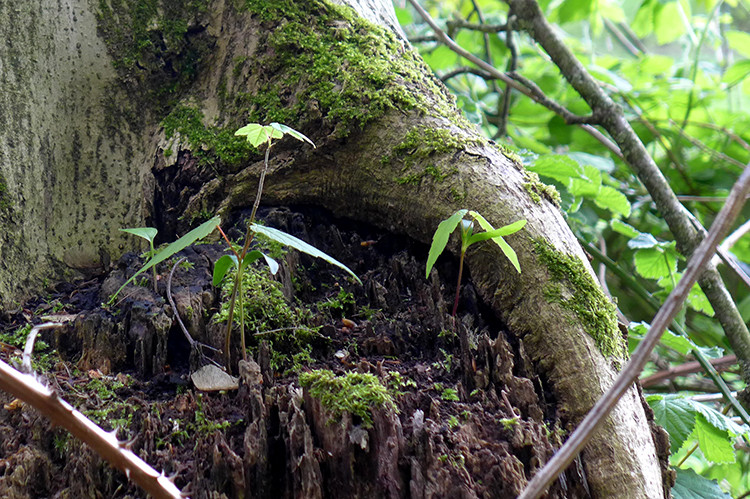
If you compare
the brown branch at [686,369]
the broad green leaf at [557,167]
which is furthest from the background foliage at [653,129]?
the broad green leaf at [557,167]

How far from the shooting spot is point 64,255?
1.65 meters

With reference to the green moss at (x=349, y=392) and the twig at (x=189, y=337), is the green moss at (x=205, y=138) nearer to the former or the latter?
the twig at (x=189, y=337)

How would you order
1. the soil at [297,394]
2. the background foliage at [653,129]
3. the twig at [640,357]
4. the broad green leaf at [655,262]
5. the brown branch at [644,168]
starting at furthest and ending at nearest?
the background foliage at [653,129] → the broad green leaf at [655,262] → the brown branch at [644,168] → the soil at [297,394] → the twig at [640,357]

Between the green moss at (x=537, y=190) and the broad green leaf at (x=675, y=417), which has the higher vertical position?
the green moss at (x=537, y=190)

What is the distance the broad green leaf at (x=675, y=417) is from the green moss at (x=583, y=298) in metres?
0.42

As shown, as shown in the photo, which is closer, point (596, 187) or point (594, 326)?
point (594, 326)

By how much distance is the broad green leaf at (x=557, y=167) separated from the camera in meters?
2.07

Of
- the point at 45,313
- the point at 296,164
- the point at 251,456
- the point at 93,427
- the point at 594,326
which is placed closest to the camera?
the point at 93,427

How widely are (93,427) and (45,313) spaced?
0.82 meters

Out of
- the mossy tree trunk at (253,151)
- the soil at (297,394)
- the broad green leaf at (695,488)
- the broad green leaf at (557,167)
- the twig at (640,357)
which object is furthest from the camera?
the broad green leaf at (557,167)

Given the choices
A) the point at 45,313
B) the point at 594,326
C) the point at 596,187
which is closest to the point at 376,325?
the point at 594,326

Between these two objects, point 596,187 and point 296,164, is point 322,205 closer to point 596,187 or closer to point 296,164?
point 296,164

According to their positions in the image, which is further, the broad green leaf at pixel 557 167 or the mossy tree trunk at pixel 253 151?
the broad green leaf at pixel 557 167

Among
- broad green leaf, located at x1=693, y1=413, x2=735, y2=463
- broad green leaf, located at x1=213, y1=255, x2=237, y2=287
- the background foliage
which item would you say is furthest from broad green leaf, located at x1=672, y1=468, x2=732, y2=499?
broad green leaf, located at x1=213, y1=255, x2=237, y2=287
